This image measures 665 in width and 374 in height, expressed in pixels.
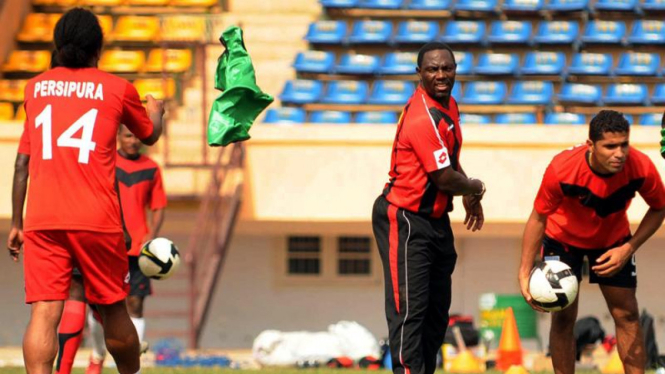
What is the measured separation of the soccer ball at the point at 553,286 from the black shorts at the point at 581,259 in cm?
19

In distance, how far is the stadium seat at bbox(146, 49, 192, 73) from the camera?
2016cm

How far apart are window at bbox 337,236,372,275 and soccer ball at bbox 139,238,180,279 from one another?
31.1ft

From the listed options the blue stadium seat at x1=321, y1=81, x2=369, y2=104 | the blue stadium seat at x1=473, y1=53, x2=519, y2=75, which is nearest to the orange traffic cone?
the blue stadium seat at x1=321, y1=81, x2=369, y2=104

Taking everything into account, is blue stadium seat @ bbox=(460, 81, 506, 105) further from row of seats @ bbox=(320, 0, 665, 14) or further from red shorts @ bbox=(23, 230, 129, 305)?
red shorts @ bbox=(23, 230, 129, 305)

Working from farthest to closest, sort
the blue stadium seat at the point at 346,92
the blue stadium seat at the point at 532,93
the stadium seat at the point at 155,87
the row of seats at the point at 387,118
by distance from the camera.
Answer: the stadium seat at the point at 155,87 → the blue stadium seat at the point at 346,92 → the blue stadium seat at the point at 532,93 → the row of seats at the point at 387,118

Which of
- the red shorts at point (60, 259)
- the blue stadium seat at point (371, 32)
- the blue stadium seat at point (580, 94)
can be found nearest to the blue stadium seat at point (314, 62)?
the blue stadium seat at point (371, 32)

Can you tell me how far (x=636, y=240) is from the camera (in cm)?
817

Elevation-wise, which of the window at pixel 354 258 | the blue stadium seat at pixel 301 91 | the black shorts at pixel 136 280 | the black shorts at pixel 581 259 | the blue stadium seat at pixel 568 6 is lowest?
the window at pixel 354 258

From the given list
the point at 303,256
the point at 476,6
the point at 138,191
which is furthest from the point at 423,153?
the point at 476,6

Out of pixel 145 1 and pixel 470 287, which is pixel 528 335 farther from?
pixel 145 1

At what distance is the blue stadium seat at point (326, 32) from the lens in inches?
797

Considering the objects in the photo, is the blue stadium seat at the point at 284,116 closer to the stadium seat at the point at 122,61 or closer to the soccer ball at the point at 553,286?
the stadium seat at the point at 122,61

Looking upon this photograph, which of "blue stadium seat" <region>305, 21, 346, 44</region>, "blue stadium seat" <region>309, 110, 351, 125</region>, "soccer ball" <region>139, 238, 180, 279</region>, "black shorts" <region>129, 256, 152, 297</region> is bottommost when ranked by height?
"black shorts" <region>129, 256, 152, 297</region>

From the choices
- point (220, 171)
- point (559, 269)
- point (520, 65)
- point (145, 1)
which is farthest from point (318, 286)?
point (559, 269)
